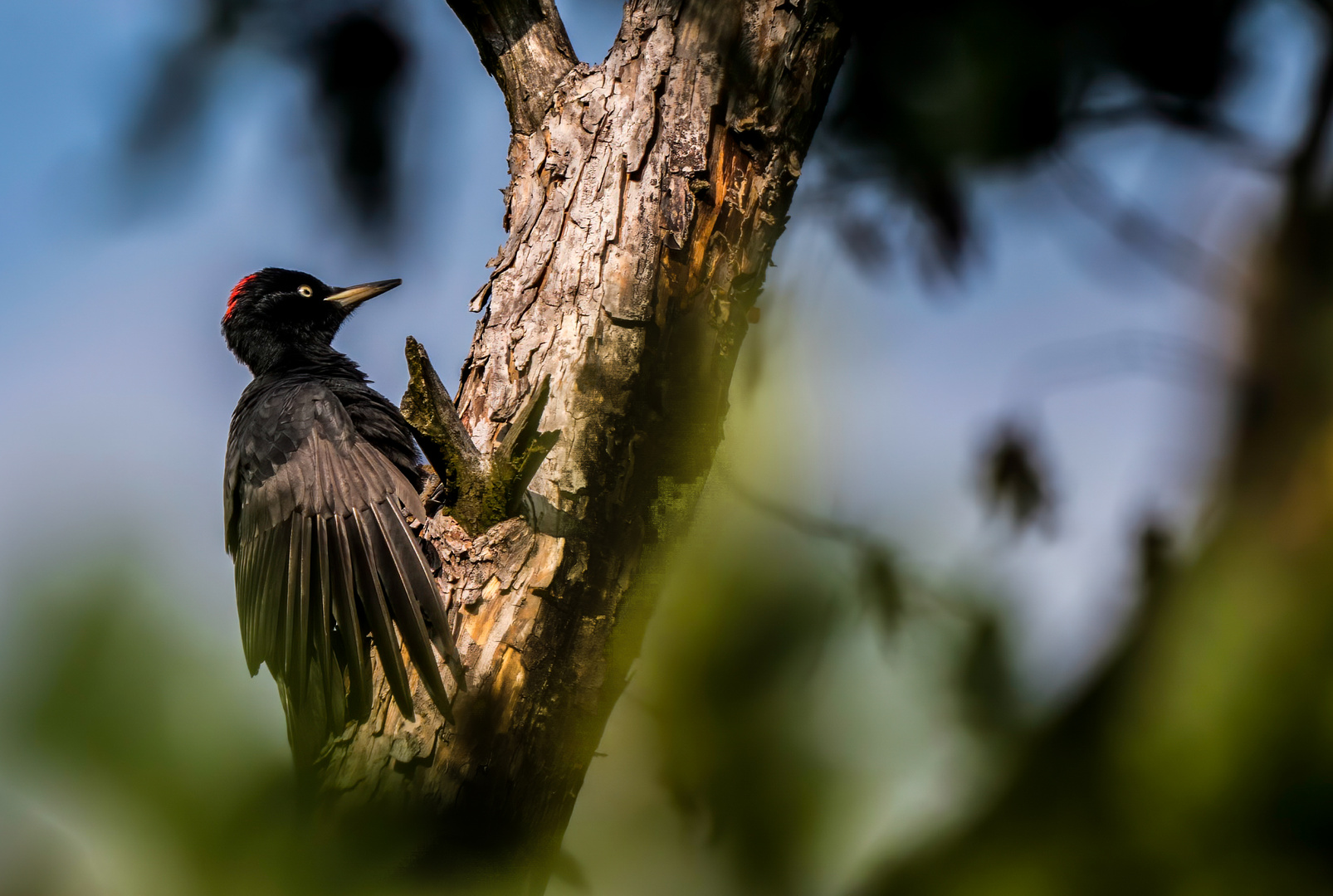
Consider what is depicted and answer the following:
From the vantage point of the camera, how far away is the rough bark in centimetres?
198

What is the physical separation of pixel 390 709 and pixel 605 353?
3.18 ft

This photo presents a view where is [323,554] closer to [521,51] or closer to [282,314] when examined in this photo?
[521,51]

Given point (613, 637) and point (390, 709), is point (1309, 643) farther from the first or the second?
point (390, 709)

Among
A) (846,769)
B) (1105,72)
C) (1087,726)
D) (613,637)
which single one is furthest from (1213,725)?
(613,637)

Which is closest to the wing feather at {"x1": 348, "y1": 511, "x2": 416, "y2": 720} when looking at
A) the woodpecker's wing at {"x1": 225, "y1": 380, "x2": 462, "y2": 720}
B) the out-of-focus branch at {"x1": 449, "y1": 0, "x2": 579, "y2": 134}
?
the woodpecker's wing at {"x1": 225, "y1": 380, "x2": 462, "y2": 720}

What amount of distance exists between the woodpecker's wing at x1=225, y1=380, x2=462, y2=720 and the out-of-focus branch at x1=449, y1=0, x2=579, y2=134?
124 cm

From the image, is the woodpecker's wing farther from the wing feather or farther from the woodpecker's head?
the woodpecker's head

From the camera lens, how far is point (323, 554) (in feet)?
9.22

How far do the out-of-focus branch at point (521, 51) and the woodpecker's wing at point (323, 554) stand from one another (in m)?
1.24

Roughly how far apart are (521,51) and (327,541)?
1.62 metres

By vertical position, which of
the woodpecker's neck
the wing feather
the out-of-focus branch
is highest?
the out-of-focus branch

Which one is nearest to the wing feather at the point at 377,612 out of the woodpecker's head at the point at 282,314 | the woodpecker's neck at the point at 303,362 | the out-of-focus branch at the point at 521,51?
the woodpecker's neck at the point at 303,362

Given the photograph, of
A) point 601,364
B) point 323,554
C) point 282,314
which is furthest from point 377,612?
point 282,314

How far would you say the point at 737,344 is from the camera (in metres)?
2.29
